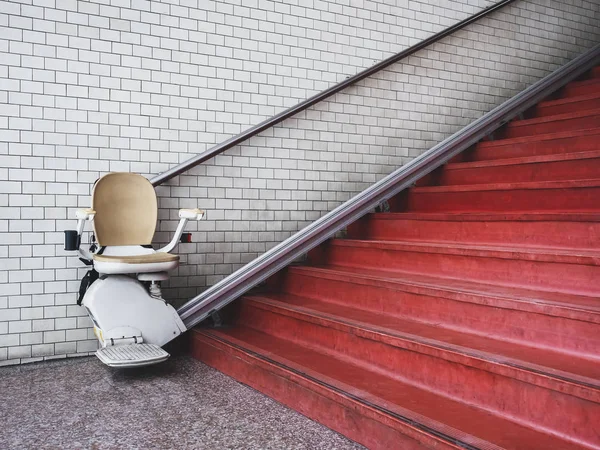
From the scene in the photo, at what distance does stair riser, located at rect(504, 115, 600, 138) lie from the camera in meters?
4.19

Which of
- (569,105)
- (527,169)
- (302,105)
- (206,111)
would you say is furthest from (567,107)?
(206,111)

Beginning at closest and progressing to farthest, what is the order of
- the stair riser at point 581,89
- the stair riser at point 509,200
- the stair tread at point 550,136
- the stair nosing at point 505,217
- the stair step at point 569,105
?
the stair nosing at point 505,217 → the stair riser at point 509,200 → the stair tread at point 550,136 → the stair step at point 569,105 → the stair riser at point 581,89

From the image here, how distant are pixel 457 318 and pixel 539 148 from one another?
1934 millimetres

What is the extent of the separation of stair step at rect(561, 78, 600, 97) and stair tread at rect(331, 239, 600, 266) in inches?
92.4

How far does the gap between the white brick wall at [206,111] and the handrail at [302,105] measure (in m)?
0.15

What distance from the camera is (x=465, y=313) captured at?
2717mm

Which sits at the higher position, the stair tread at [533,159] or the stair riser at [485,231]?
the stair tread at [533,159]

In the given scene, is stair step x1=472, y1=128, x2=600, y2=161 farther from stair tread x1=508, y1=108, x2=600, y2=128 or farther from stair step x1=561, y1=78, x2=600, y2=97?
stair step x1=561, y1=78, x2=600, y2=97

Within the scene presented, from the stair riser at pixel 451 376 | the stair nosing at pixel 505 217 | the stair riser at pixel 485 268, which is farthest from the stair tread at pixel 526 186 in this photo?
the stair riser at pixel 451 376

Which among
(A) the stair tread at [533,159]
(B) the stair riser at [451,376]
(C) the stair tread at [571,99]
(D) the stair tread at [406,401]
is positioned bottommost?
(D) the stair tread at [406,401]

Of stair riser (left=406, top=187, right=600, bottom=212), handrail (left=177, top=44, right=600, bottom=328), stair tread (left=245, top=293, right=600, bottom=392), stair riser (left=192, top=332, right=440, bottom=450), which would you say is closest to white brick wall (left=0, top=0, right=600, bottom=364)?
handrail (left=177, top=44, right=600, bottom=328)

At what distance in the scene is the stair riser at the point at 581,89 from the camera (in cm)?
490

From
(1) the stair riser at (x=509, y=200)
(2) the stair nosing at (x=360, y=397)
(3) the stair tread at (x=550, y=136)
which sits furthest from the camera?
(3) the stair tread at (x=550, y=136)

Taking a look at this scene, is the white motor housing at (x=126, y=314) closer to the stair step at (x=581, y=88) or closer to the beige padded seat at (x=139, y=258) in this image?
the beige padded seat at (x=139, y=258)
